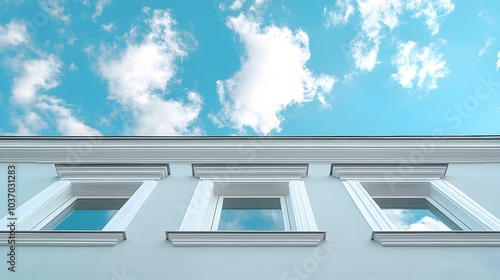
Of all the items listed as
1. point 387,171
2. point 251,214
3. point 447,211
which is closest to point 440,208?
point 447,211

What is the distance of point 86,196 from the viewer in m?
5.91

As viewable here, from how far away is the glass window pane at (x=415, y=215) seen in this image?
5.00m

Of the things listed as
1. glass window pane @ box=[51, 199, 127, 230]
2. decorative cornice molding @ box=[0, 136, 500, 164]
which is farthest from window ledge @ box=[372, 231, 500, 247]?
glass window pane @ box=[51, 199, 127, 230]

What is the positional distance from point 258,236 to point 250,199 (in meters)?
1.88

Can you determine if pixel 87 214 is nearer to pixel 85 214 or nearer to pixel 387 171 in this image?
pixel 85 214

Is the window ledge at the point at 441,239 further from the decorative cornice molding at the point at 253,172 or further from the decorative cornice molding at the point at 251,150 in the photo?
the decorative cornice molding at the point at 251,150

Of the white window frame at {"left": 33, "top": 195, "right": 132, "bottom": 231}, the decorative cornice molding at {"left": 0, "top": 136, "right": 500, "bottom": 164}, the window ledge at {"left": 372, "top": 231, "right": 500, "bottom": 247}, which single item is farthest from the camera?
the decorative cornice molding at {"left": 0, "top": 136, "right": 500, "bottom": 164}

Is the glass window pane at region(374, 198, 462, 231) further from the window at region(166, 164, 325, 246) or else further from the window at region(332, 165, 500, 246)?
the window at region(166, 164, 325, 246)

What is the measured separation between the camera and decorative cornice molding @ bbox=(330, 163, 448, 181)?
600 cm

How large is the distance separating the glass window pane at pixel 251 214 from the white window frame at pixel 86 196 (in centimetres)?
136

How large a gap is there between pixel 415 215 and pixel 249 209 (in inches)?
109

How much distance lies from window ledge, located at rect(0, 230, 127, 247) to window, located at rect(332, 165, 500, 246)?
131 inches

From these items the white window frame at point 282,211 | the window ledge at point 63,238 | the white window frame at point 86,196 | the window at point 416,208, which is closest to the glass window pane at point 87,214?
the white window frame at point 86,196

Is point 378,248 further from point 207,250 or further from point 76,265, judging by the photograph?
point 76,265
